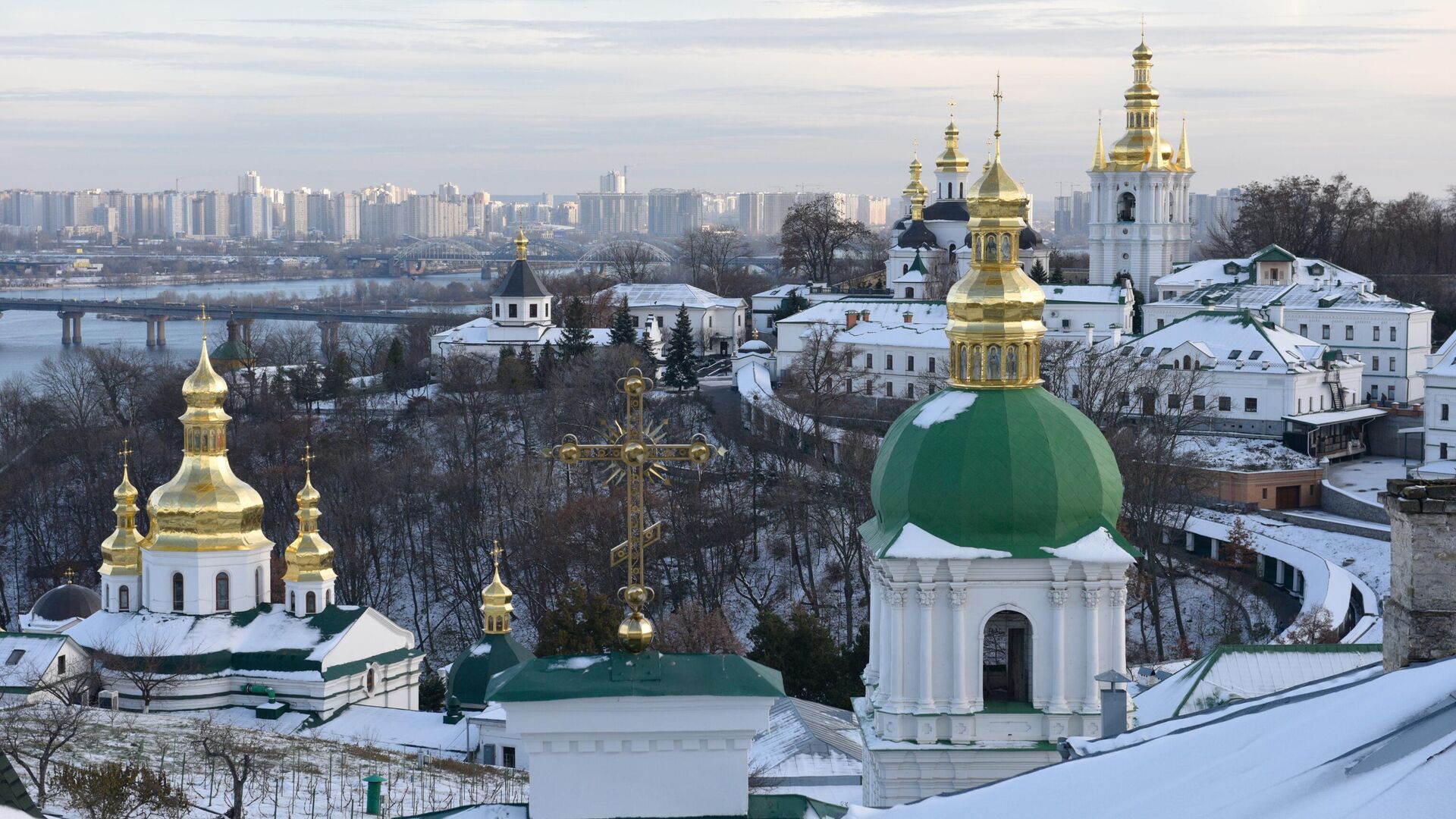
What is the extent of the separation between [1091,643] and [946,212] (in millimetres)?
51808

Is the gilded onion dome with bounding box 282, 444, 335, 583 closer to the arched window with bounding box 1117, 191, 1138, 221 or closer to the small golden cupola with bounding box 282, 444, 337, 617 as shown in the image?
the small golden cupola with bounding box 282, 444, 337, 617

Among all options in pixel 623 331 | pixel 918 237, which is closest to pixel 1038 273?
pixel 918 237

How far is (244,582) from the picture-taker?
28266 mm

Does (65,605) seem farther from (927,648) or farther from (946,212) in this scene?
(946,212)

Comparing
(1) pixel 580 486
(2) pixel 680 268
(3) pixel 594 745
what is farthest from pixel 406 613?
(2) pixel 680 268

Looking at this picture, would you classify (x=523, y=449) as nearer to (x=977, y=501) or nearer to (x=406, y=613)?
(x=406, y=613)

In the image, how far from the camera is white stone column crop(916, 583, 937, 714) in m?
12.7

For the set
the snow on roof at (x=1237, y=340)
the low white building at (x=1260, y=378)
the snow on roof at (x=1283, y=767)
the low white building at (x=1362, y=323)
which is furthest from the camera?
the low white building at (x=1362, y=323)

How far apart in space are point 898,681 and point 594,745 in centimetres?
431

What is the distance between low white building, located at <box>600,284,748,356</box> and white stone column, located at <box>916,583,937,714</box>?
48.5 metres

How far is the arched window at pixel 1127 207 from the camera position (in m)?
58.5

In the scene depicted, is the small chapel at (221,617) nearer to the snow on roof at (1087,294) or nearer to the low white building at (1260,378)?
the low white building at (1260,378)

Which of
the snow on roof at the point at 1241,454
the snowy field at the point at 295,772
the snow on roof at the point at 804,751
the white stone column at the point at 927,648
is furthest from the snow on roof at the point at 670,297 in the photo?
the white stone column at the point at 927,648

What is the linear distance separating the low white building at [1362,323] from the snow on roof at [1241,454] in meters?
4.93
